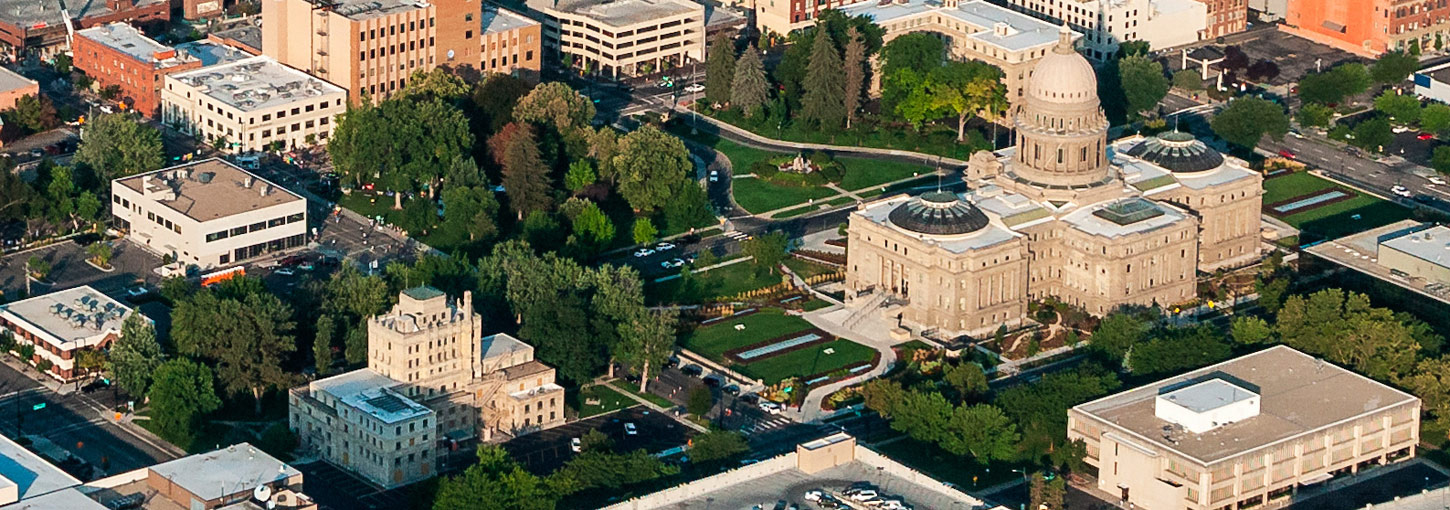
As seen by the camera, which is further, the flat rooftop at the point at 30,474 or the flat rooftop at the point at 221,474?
the flat rooftop at the point at 221,474

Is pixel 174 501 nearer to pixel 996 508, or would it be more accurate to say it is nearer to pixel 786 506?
pixel 786 506

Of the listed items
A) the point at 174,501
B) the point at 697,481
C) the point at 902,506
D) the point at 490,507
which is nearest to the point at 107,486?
the point at 174,501

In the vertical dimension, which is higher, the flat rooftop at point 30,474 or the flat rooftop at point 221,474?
the flat rooftop at point 30,474

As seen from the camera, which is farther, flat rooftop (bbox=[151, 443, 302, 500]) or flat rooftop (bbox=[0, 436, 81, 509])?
flat rooftop (bbox=[151, 443, 302, 500])

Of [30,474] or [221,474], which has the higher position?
[30,474]
